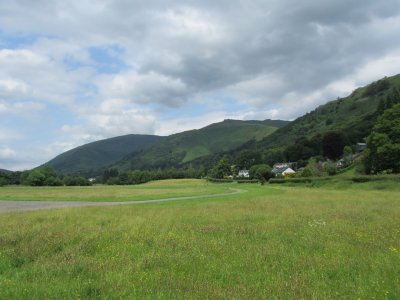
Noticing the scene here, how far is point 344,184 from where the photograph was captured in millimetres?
68125

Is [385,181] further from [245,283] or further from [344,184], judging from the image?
[245,283]

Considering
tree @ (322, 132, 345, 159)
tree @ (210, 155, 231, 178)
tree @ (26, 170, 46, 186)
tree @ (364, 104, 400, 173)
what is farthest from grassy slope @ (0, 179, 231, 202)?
tree @ (210, 155, 231, 178)

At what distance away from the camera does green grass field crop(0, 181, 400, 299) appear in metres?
8.55

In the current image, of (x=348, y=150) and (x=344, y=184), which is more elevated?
(x=348, y=150)

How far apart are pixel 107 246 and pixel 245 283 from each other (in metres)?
6.87

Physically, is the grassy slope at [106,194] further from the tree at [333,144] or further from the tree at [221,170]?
the tree at [221,170]

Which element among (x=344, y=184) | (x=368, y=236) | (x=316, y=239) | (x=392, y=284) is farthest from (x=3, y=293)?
(x=344, y=184)

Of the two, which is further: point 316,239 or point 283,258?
point 316,239

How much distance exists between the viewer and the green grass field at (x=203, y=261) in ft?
28.0

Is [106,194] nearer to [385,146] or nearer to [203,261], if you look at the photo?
[385,146]

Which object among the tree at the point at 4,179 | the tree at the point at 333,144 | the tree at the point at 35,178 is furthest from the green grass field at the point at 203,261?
the tree at the point at 4,179

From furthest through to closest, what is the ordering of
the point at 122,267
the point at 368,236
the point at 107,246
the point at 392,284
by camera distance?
1. the point at 368,236
2. the point at 107,246
3. the point at 122,267
4. the point at 392,284

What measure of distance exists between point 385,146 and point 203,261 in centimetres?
8090

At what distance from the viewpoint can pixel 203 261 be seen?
11484 millimetres
